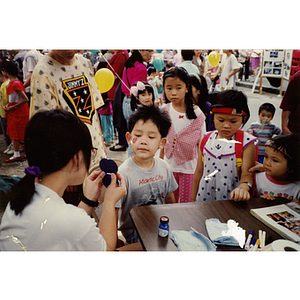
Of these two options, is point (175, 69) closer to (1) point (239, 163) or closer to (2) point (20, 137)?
(1) point (239, 163)

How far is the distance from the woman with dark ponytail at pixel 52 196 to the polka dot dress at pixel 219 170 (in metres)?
0.61

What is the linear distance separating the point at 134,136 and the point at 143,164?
0.17m

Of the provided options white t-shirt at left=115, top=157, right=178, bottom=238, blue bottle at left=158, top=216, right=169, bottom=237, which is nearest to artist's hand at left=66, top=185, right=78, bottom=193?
white t-shirt at left=115, top=157, right=178, bottom=238

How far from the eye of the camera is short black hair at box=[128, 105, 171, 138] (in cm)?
139

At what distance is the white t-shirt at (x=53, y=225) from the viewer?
45.1 inches

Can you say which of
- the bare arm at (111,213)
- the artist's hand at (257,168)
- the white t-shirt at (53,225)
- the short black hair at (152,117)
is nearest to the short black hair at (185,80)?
the short black hair at (152,117)

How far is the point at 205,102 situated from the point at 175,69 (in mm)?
262

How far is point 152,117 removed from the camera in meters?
1.40

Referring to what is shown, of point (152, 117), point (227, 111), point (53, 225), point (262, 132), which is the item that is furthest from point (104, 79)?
point (262, 132)

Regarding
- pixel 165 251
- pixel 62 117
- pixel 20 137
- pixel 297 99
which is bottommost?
pixel 165 251

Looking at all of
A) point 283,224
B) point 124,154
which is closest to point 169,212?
point 124,154

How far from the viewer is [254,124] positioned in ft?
4.60

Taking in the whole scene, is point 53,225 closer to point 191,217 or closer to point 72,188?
point 72,188

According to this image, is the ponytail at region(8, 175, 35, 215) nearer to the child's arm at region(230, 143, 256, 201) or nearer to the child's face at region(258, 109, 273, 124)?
the child's arm at region(230, 143, 256, 201)
